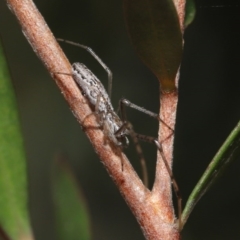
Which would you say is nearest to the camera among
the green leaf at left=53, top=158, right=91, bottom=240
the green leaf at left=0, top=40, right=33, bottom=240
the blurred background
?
the green leaf at left=0, top=40, right=33, bottom=240

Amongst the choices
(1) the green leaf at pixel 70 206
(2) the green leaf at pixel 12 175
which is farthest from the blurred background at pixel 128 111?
(2) the green leaf at pixel 12 175

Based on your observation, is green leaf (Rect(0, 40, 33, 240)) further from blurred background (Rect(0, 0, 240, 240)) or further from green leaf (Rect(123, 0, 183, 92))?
blurred background (Rect(0, 0, 240, 240))

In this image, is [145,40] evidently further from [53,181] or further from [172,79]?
[53,181]

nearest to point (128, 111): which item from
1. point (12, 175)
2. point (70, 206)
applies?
point (70, 206)

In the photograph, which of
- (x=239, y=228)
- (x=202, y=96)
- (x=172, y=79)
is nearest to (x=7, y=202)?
(x=172, y=79)

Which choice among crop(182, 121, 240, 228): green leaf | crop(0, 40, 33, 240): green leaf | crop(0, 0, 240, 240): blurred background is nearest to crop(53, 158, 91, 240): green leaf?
crop(0, 40, 33, 240): green leaf

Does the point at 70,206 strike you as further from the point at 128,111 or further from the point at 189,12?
the point at 128,111

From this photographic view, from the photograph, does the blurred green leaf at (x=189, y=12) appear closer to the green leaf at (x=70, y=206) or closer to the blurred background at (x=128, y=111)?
the green leaf at (x=70, y=206)
